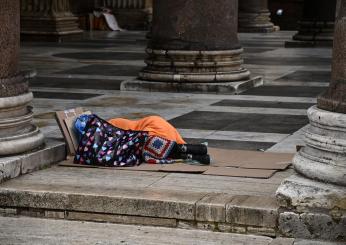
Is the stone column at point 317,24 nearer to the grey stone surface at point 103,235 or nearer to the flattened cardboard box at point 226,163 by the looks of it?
the flattened cardboard box at point 226,163

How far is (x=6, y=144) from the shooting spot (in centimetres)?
711

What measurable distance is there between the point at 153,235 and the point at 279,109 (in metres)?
5.23

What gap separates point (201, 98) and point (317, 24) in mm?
9978

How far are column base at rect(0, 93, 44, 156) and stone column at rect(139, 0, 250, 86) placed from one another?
5.29 metres

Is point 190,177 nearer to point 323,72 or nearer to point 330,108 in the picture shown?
point 330,108

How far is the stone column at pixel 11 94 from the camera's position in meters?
7.18

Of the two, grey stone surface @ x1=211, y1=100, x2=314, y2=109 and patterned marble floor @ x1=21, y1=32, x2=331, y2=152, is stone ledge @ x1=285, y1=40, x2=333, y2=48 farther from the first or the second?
grey stone surface @ x1=211, y1=100, x2=314, y2=109

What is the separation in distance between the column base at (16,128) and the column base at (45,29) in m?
15.7

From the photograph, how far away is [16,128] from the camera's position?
7.34m

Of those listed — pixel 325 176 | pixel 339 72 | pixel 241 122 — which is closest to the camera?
pixel 325 176

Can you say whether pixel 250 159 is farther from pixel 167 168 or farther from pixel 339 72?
pixel 339 72

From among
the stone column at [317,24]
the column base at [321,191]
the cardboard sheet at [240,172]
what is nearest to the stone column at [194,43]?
→ the cardboard sheet at [240,172]

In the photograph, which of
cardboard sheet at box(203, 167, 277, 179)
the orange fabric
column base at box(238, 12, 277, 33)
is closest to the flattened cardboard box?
cardboard sheet at box(203, 167, 277, 179)

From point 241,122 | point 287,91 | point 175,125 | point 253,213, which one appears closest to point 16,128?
point 253,213
